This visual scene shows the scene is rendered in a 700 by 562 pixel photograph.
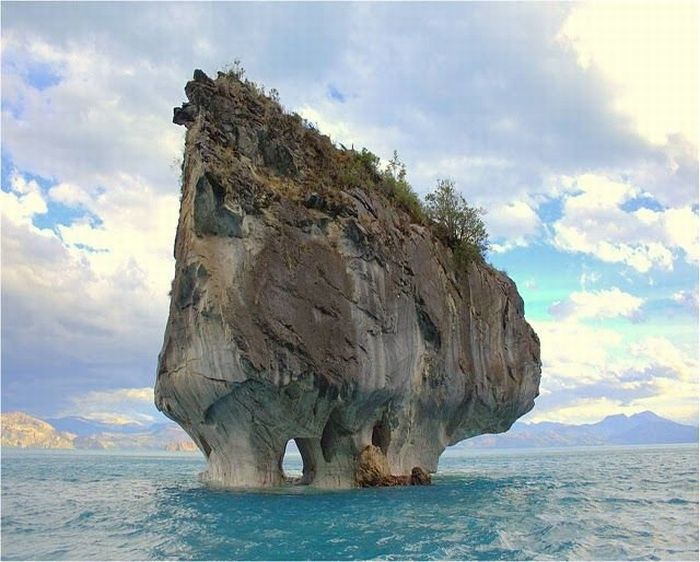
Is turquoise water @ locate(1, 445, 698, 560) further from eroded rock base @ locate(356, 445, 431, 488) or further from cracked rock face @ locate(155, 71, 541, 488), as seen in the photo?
cracked rock face @ locate(155, 71, 541, 488)

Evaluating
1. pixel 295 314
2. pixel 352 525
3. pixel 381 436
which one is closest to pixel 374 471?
pixel 381 436

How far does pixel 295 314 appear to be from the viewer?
1024 inches

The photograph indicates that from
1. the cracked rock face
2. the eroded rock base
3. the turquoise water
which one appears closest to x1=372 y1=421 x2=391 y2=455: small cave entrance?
the cracked rock face

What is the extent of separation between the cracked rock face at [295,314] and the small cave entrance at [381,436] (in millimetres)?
65

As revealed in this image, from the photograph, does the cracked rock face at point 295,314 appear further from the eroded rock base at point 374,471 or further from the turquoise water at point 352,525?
the turquoise water at point 352,525

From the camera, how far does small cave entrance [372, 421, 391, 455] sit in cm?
3056

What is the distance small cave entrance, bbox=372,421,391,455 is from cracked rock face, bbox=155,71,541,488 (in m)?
0.07

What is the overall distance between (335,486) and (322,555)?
543 inches

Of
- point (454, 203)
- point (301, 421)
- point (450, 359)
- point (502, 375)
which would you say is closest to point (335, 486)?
point (301, 421)

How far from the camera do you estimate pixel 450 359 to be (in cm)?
3338

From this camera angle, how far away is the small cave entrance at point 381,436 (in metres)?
30.6

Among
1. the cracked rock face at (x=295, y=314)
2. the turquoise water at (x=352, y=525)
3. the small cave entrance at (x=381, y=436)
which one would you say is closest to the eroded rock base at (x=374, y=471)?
the cracked rock face at (x=295, y=314)

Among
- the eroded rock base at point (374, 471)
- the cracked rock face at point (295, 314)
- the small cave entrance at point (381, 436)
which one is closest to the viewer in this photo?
the cracked rock face at point (295, 314)

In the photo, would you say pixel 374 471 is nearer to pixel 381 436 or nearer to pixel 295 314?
pixel 381 436
